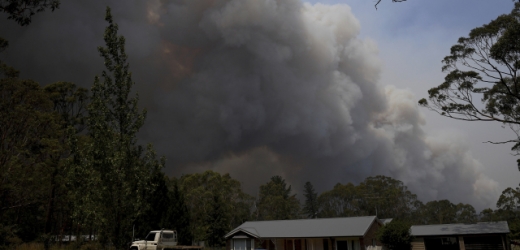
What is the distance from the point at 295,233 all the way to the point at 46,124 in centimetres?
2931

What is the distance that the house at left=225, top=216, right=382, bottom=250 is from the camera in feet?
132

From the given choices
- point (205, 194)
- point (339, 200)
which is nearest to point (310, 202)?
point (339, 200)

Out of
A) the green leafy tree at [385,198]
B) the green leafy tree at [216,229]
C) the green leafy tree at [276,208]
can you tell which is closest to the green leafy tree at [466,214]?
the green leafy tree at [385,198]

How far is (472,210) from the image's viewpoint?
102 meters

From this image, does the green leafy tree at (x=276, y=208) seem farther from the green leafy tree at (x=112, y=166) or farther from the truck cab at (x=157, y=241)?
the green leafy tree at (x=112, y=166)

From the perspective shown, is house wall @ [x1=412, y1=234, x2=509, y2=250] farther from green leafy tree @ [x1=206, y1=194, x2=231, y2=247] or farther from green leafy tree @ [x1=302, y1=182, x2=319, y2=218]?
green leafy tree @ [x1=302, y1=182, x2=319, y2=218]

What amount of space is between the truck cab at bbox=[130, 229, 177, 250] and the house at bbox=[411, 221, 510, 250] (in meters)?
26.6

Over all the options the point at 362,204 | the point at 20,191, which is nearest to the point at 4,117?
the point at 20,191

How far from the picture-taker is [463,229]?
38.7m

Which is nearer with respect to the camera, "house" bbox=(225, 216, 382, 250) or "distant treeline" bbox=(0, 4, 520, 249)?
"distant treeline" bbox=(0, 4, 520, 249)

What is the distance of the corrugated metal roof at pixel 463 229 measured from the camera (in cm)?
3641

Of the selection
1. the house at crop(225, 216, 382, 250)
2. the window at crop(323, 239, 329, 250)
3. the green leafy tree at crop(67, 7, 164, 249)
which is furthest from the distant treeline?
the window at crop(323, 239, 329, 250)

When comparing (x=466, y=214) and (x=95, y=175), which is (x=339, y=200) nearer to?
(x=466, y=214)

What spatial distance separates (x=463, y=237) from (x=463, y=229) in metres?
1.24
